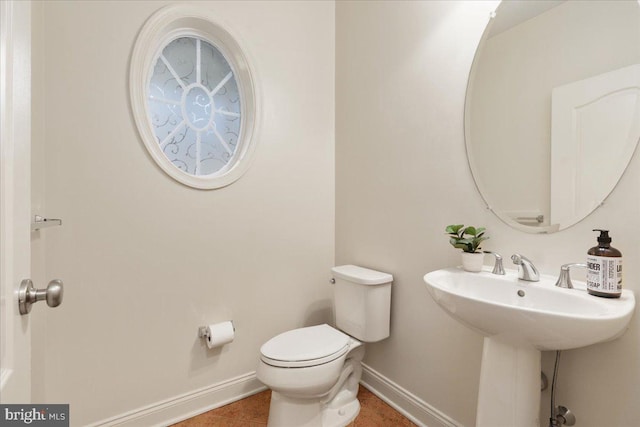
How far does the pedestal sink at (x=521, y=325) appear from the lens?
75 centimetres

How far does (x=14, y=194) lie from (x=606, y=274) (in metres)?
1.42

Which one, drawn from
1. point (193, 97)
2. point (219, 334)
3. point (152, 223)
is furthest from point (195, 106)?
point (219, 334)

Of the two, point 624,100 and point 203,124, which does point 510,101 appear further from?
point 203,124

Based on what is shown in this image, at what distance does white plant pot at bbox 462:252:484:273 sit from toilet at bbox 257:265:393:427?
49 centimetres

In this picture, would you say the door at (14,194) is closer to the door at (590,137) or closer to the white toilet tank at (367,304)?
the white toilet tank at (367,304)

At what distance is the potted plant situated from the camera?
1173 mm

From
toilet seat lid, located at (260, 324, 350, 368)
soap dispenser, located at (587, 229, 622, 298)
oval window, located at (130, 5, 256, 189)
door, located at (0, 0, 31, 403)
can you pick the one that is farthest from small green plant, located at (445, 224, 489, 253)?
door, located at (0, 0, 31, 403)

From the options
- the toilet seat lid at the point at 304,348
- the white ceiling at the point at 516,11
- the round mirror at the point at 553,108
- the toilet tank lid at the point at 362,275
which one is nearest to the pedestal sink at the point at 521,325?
the round mirror at the point at 553,108

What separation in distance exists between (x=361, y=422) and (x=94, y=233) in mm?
1597

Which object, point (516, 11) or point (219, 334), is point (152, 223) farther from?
point (516, 11)

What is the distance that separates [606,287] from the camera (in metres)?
0.83

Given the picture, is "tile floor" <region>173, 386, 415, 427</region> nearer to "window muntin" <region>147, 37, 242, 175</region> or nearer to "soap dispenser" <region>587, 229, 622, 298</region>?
"soap dispenser" <region>587, 229, 622, 298</region>

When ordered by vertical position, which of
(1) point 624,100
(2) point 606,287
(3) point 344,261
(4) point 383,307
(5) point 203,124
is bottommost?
(4) point 383,307

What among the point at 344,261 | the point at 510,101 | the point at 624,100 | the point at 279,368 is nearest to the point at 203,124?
the point at 344,261
